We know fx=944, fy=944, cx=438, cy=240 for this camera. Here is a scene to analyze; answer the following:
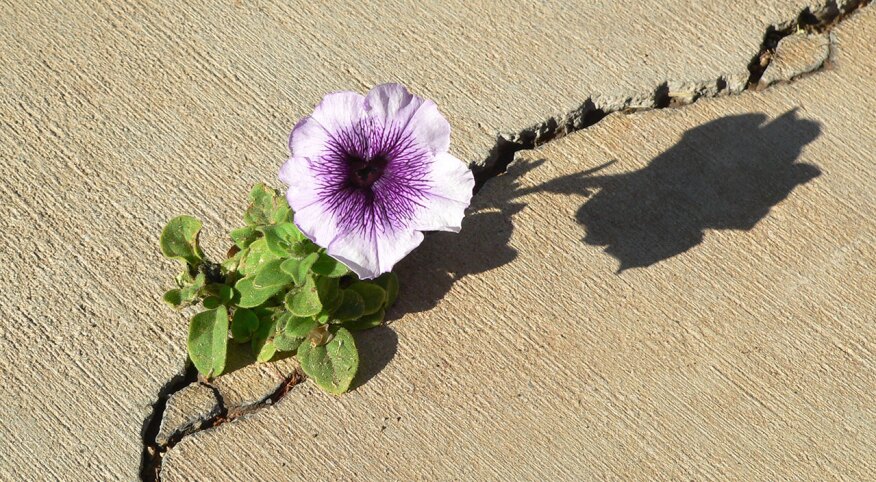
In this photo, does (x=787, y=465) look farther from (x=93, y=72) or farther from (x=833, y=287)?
(x=93, y=72)

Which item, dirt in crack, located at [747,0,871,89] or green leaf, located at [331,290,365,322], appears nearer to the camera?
green leaf, located at [331,290,365,322]

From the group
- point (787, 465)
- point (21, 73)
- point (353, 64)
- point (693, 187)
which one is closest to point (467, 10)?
point (353, 64)

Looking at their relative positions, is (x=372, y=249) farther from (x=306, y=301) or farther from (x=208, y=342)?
(x=208, y=342)

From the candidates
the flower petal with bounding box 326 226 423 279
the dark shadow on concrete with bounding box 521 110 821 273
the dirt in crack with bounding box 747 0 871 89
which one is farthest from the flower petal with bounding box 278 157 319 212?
the dirt in crack with bounding box 747 0 871 89

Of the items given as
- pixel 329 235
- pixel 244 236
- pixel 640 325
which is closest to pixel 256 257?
pixel 244 236

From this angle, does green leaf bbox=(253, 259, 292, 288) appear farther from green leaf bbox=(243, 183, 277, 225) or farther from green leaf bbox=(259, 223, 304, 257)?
green leaf bbox=(243, 183, 277, 225)
